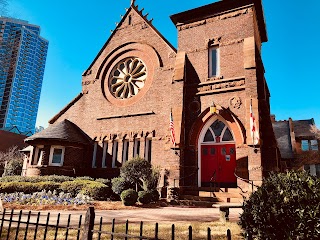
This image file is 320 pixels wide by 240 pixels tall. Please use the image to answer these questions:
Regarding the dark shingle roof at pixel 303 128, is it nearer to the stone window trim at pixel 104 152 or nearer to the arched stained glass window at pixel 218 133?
the arched stained glass window at pixel 218 133

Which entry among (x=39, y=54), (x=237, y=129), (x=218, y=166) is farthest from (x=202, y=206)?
(x=39, y=54)

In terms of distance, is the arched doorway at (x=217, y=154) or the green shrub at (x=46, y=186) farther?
the arched doorway at (x=217, y=154)

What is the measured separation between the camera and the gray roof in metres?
33.2

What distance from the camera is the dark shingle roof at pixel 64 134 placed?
19.7 metres

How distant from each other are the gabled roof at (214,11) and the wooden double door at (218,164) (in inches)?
376

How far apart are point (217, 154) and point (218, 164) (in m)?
0.64

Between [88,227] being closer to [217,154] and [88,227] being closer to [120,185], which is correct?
[120,185]

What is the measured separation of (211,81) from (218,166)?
5.53 metres

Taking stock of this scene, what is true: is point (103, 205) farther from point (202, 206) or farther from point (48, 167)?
point (48, 167)

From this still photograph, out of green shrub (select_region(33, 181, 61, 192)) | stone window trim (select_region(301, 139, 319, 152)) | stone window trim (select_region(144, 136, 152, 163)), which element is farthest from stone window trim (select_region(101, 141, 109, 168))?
stone window trim (select_region(301, 139, 319, 152))

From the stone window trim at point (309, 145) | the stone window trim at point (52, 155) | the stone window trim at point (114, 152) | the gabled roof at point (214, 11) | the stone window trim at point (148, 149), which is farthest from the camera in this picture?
the stone window trim at point (309, 145)

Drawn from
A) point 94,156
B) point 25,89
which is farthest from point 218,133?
point 25,89

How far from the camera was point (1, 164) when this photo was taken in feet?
124

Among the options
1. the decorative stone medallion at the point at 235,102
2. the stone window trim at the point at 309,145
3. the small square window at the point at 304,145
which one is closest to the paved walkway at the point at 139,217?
the decorative stone medallion at the point at 235,102
